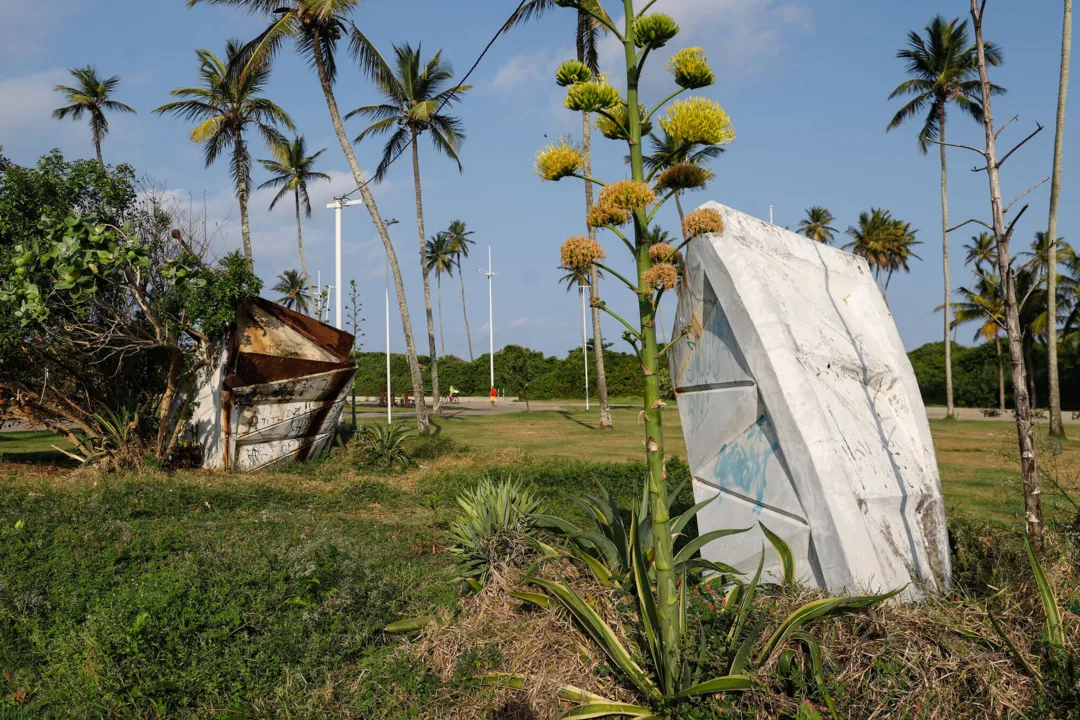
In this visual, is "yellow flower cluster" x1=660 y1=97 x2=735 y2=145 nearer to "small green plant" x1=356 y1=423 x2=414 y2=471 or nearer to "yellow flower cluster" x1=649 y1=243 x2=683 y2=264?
"yellow flower cluster" x1=649 y1=243 x2=683 y2=264

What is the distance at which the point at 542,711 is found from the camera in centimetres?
358

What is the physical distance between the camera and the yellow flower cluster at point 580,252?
2959mm

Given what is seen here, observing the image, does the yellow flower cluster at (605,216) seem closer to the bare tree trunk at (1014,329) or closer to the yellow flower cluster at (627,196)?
the yellow flower cluster at (627,196)

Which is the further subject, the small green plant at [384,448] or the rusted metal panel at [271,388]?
the small green plant at [384,448]

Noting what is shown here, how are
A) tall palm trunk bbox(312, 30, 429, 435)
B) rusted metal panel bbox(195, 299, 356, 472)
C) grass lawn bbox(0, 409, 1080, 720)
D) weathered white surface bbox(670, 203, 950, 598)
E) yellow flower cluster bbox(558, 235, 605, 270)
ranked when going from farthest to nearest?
1. tall palm trunk bbox(312, 30, 429, 435)
2. rusted metal panel bbox(195, 299, 356, 472)
3. weathered white surface bbox(670, 203, 950, 598)
4. grass lawn bbox(0, 409, 1080, 720)
5. yellow flower cluster bbox(558, 235, 605, 270)

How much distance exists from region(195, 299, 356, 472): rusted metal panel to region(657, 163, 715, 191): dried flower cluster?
34.0 ft

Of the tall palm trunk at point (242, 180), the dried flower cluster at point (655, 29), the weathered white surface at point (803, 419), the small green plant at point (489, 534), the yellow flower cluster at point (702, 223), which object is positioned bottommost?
the small green plant at point (489, 534)

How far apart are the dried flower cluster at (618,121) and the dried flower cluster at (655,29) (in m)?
0.29

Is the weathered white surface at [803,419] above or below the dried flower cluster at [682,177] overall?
below

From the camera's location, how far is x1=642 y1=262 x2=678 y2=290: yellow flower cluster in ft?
9.94

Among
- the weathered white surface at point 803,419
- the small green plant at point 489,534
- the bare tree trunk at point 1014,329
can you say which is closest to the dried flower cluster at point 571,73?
the weathered white surface at point 803,419

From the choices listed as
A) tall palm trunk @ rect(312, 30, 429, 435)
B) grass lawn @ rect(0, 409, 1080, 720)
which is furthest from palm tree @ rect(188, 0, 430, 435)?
grass lawn @ rect(0, 409, 1080, 720)

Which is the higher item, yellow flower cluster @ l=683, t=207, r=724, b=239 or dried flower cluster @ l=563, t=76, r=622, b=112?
dried flower cluster @ l=563, t=76, r=622, b=112

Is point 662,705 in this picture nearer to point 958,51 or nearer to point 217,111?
point 217,111
